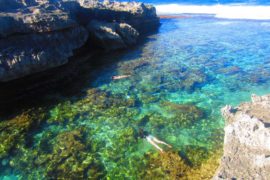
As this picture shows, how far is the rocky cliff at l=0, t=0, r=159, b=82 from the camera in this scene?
1498cm

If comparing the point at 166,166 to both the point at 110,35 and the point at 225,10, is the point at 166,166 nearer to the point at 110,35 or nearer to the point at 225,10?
the point at 110,35

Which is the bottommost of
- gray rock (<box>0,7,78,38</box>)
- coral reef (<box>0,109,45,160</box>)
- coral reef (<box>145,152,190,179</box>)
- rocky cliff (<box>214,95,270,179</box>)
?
coral reef (<box>145,152,190,179</box>)

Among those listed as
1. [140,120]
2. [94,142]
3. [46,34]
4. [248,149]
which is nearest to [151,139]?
[140,120]

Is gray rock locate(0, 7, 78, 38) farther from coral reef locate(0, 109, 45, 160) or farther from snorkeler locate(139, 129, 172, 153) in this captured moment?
snorkeler locate(139, 129, 172, 153)

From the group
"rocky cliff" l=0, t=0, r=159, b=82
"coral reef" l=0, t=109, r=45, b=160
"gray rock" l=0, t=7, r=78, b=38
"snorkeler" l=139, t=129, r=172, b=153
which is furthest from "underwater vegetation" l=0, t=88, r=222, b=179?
"gray rock" l=0, t=7, r=78, b=38

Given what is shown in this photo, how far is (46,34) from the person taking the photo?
17.0 metres

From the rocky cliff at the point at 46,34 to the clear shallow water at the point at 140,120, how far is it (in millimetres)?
2417

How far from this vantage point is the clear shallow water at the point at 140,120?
9.70 metres

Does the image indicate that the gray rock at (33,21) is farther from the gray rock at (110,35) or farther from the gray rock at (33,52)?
the gray rock at (110,35)

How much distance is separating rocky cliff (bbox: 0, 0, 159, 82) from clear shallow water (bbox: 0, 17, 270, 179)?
2417mm

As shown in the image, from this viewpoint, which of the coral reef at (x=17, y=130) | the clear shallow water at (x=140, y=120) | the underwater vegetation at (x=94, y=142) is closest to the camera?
the underwater vegetation at (x=94, y=142)

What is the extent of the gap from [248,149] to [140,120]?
208 inches

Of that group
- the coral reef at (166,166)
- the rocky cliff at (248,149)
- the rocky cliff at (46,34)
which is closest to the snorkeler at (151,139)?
the coral reef at (166,166)

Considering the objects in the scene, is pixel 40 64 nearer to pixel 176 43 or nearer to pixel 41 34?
pixel 41 34
